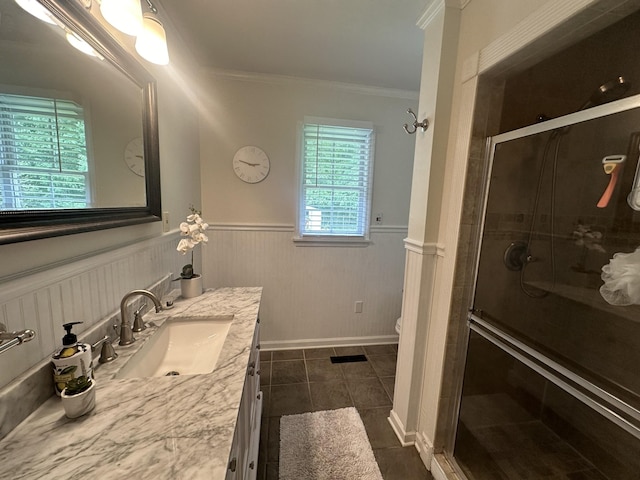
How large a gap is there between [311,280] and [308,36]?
75.3 inches

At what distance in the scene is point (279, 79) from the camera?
2215 mm

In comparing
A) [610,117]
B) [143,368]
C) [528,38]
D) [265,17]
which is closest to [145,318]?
[143,368]

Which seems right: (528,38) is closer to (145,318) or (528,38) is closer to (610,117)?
(610,117)

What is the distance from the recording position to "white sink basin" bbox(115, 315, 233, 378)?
107 centimetres

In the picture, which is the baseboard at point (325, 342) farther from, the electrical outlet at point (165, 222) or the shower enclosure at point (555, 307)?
the electrical outlet at point (165, 222)

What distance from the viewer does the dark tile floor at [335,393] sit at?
1.47m

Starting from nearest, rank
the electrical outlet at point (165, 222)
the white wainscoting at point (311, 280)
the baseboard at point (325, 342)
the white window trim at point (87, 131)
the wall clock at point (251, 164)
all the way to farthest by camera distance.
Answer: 1. the white window trim at point (87, 131)
2. the electrical outlet at point (165, 222)
3. the wall clock at point (251, 164)
4. the white wainscoting at point (311, 280)
5. the baseboard at point (325, 342)

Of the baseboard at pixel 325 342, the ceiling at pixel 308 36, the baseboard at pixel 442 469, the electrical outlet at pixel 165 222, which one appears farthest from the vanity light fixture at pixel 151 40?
the baseboard at pixel 442 469

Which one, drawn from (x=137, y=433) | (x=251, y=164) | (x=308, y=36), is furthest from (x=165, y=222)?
(x=308, y=36)

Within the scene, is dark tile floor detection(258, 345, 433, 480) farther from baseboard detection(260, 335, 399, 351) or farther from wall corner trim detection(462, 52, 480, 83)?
wall corner trim detection(462, 52, 480, 83)

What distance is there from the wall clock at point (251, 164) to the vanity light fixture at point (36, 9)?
1.52 m

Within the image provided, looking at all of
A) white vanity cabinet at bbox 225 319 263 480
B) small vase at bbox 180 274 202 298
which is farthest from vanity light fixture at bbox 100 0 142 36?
white vanity cabinet at bbox 225 319 263 480

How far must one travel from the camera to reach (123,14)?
35.2 inches

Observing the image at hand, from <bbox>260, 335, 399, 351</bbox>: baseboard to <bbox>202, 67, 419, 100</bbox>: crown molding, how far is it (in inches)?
93.7
